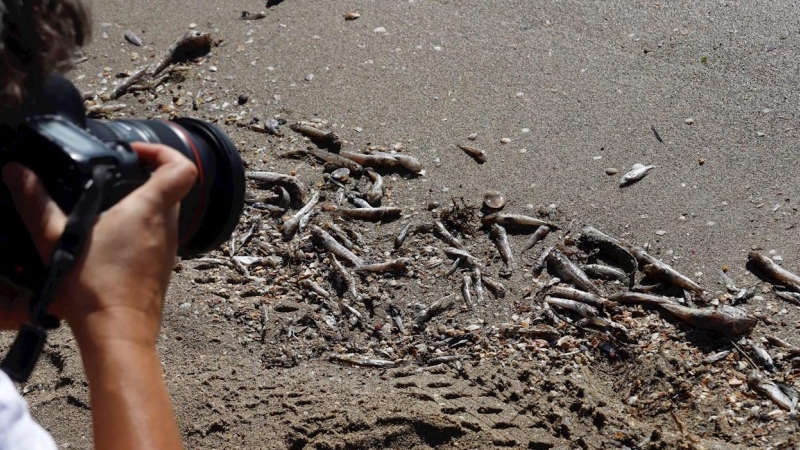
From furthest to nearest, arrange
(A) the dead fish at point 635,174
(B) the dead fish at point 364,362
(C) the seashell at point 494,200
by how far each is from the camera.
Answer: (A) the dead fish at point 635,174
(C) the seashell at point 494,200
(B) the dead fish at point 364,362

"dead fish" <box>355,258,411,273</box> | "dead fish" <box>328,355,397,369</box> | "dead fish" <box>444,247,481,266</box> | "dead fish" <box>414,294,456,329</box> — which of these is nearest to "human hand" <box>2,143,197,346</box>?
"dead fish" <box>328,355,397,369</box>

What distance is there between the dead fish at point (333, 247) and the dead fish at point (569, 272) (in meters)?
A: 0.80

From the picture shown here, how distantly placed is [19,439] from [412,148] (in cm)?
313

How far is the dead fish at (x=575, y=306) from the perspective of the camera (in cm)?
348

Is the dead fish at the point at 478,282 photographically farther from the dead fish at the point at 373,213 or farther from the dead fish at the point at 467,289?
the dead fish at the point at 373,213

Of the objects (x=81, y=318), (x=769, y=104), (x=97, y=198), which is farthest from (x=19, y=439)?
(x=769, y=104)

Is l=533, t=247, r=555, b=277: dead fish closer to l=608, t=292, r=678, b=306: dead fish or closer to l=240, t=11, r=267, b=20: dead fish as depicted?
l=608, t=292, r=678, b=306: dead fish

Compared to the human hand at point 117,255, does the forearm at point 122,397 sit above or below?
below

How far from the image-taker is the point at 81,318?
150cm

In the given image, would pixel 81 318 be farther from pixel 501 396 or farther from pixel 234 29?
pixel 234 29

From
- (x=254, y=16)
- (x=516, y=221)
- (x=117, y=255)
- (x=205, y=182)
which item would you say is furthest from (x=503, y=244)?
(x=117, y=255)

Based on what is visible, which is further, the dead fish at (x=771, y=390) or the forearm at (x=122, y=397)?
the dead fish at (x=771, y=390)

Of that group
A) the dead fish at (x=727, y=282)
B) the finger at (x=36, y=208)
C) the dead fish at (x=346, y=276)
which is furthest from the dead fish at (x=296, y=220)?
the finger at (x=36, y=208)

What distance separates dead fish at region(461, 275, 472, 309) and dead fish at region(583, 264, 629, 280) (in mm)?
481
